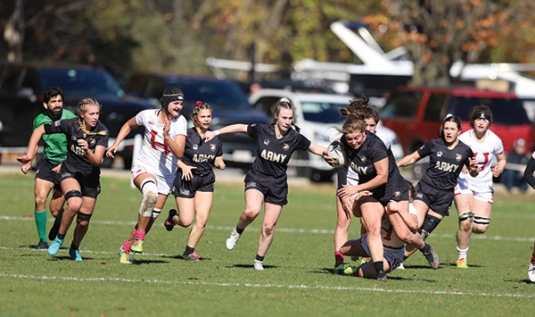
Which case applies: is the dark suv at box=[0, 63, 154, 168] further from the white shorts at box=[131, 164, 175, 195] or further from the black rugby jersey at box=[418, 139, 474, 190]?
the black rugby jersey at box=[418, 139, 474, 190]

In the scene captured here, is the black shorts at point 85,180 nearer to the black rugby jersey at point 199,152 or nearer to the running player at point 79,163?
the running player at point 79,163

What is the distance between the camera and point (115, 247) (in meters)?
13.8

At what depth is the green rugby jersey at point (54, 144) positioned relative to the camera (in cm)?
1302

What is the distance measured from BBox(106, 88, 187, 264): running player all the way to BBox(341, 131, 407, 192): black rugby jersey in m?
1.92

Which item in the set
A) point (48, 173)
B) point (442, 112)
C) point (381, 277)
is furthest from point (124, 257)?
point (442, 112)

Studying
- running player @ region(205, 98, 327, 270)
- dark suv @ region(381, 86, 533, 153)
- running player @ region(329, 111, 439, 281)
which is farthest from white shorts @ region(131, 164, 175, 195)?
dark suv @ region(381, 86, 533, 153)

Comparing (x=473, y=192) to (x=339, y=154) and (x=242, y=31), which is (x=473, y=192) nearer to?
(x=339, y=154)

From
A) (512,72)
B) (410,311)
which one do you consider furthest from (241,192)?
(512,72)

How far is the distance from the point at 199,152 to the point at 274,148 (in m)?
1.08

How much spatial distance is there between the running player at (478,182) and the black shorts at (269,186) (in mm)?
2826

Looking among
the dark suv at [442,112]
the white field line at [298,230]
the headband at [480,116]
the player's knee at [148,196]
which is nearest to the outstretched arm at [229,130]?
the player's knee at [148,196]

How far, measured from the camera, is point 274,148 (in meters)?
12.0

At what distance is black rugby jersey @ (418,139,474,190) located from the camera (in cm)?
1310

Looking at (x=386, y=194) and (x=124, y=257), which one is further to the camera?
(x=124, y=257)
